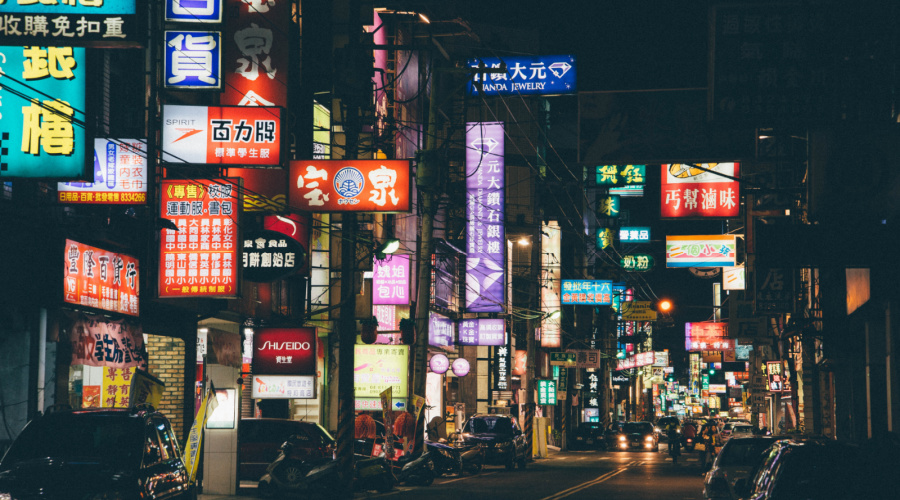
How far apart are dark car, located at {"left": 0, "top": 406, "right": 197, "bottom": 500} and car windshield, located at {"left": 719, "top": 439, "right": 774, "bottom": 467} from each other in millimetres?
10244

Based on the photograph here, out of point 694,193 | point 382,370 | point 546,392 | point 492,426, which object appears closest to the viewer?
point 694,193

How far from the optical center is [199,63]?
19.8 metres

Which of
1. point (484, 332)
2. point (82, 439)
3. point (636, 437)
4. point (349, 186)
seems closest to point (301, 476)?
point (349, 186)

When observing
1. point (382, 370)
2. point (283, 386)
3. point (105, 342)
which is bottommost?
point (283, 386)

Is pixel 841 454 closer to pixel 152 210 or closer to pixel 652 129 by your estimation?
pixel 652 129

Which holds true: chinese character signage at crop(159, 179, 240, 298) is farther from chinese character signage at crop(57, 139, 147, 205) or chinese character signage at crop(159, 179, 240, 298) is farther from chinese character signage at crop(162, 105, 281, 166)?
chinese character signage at crop(57, 139, 147, 205)

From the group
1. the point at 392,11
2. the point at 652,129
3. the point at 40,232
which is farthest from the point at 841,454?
the point at 392,11

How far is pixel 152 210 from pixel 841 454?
1394 centimetres

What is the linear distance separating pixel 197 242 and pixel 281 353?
5692 mm

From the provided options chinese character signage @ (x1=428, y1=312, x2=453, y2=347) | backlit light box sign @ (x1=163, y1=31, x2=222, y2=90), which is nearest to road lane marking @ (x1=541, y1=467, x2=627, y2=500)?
chinese character signage @ (x1=428, y1=312, x2=453, y2=347)

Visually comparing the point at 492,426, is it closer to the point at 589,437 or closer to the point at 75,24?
the point at 589,437

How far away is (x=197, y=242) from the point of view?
19.4 m

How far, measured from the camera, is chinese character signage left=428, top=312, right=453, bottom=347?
38.0 metres

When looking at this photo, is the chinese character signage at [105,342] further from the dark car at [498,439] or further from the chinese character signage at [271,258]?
the dark car at [498,439]
